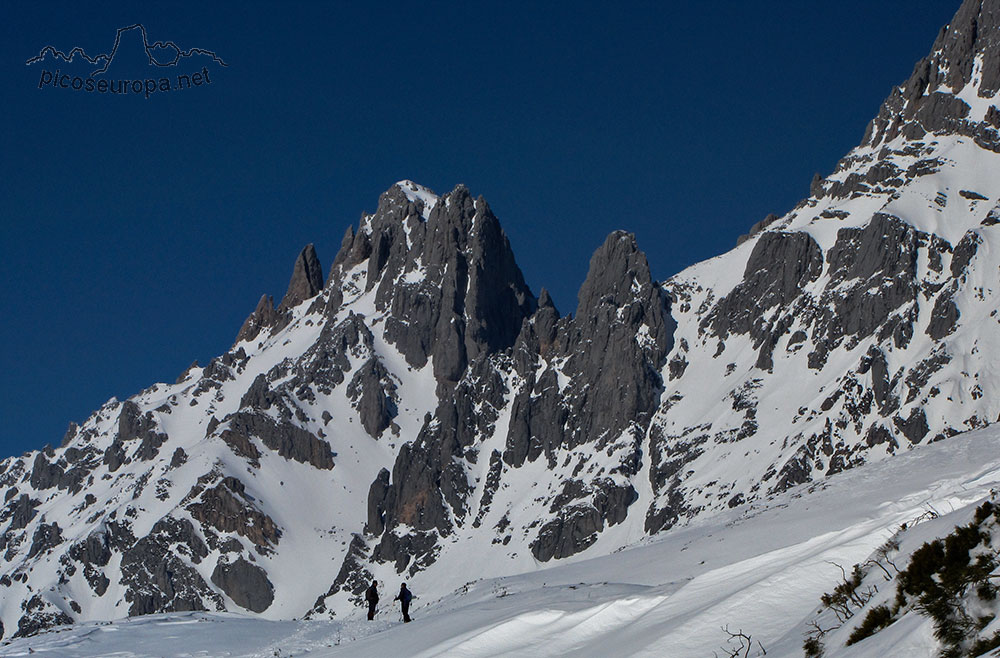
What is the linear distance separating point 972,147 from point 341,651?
175069 mm

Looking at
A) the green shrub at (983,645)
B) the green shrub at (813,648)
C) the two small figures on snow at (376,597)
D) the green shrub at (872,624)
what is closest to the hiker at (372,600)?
the two small figures on snow at (376,597)

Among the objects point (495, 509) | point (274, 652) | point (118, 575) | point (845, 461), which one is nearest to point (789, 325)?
point (845, 461)

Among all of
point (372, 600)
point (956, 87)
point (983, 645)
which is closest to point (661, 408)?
point (956, 87)

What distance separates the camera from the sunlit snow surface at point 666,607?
13.3 meters

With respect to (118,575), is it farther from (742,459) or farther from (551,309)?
(742,459)

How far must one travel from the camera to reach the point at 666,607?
1555cm

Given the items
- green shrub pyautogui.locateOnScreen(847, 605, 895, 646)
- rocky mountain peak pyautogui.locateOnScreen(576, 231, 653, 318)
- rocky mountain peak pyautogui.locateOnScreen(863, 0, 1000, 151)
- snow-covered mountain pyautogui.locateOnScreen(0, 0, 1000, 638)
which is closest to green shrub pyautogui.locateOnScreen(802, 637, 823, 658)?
green shrub pyautogui.locateOnScreen(847, 605, 895, 646)

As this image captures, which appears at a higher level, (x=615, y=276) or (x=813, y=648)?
(x=615, y=276)

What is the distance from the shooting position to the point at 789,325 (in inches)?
6506

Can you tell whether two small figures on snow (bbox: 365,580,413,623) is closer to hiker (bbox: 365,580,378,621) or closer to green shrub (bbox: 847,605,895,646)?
hiker (bbox: 365,580,378,621)

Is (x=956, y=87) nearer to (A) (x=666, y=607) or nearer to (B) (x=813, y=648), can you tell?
(A) (x=666, y=607)

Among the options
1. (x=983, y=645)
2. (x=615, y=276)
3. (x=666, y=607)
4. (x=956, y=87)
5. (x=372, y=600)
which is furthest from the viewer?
(x=615, y=276)

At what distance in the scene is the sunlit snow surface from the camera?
13305 millimetres

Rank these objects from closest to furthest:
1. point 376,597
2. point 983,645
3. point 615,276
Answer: point 983,645 → point 376,597 → point 615,276
